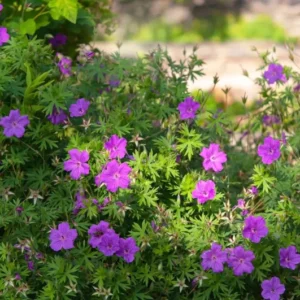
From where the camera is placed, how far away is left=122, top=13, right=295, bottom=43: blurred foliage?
8508mm

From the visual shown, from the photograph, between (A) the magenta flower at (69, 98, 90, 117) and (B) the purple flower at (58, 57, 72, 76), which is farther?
(B) the purple flower at (58, 57, 72, 76)

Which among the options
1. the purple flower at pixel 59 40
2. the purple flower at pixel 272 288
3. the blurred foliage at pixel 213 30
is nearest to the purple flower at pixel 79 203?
the purple flower at pixel 272 288

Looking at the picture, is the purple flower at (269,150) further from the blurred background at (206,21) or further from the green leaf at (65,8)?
the blurred background at (206,21)

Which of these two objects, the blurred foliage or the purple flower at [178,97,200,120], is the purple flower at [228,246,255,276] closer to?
the purple flower at [178,97,200,120]

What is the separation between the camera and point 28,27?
10.1 ft

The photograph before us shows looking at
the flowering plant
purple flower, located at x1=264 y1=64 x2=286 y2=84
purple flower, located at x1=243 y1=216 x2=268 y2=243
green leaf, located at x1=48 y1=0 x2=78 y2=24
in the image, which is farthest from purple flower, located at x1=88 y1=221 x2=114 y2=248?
purple flower, located at x1=264 y1=64 x2=286 y2=84

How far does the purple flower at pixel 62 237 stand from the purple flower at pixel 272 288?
66cm

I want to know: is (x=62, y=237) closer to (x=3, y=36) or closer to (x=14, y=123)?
(x=14, y=123)

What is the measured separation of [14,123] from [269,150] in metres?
0.90

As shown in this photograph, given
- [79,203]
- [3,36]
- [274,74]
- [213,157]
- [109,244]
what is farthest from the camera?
[274,74]

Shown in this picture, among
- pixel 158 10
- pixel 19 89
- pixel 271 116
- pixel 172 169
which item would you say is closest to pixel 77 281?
pixel 172 169

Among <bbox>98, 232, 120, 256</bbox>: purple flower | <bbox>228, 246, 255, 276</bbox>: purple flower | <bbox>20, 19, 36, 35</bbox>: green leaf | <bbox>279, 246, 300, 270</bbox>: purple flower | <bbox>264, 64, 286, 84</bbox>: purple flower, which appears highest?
<bbox>20, 19, 36, 35</bbox>: green leaf

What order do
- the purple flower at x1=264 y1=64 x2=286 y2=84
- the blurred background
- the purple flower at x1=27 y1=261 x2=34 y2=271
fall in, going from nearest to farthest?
1. the purple flower at x1=27 y1=261 x2=34 y2=271
2. the purple flower at x1=264 y1=64 x2=286 y2=84
3. the blurred background

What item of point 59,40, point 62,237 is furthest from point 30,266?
point 59,40
